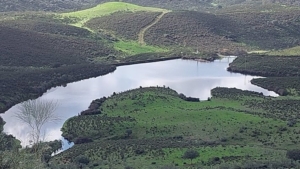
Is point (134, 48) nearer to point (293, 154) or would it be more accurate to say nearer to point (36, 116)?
point (293, 154)

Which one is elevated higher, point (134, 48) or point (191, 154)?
point (191, 154)

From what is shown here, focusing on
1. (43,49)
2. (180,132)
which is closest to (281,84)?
(180,132)

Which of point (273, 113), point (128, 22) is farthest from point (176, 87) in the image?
point (128, 22)

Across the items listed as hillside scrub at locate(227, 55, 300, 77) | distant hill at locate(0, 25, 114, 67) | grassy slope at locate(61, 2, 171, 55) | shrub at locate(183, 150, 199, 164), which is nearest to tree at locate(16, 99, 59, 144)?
shrub at locate(183, 150, 199, 164)

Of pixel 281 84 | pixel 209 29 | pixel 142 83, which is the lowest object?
pixel 281 84

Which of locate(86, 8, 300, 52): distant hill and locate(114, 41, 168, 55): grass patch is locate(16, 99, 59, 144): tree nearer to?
locate(114, 41, 168, 55): grass patch

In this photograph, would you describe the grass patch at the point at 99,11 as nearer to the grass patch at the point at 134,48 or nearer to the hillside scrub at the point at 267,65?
the grass patch at the point at 134,48

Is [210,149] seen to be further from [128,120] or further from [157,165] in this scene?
[128,120]
